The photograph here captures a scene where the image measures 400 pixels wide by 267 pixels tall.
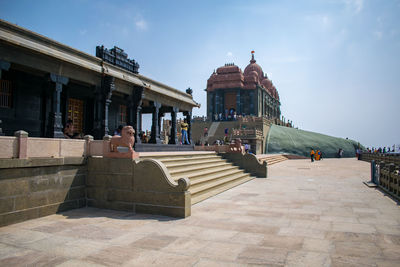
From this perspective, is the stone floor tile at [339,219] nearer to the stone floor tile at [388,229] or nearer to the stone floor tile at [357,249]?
the stone floor tile at [388,229]

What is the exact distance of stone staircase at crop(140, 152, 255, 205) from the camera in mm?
8736

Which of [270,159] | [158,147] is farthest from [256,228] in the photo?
[270,159]

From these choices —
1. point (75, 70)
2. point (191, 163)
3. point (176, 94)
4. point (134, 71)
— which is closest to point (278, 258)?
point (191, 163)

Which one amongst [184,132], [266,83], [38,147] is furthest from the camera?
[266,83]

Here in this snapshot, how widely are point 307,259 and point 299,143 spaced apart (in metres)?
37.0

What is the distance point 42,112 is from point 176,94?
8405 millimetres

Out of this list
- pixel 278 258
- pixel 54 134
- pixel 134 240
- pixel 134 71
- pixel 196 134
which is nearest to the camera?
pixel 278 258

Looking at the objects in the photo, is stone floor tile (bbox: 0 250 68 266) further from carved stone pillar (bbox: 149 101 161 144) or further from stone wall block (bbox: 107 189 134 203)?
carved stone pillar (bbox: 149 101 161 144)

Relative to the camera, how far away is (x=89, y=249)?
4.29 meters

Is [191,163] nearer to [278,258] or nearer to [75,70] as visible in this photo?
[75,70]

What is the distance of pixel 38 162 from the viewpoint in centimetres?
632

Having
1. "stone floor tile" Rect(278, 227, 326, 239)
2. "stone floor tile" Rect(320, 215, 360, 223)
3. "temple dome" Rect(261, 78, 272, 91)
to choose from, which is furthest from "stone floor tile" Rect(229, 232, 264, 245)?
"temple dome" Rect(261, 78, 272, 91)

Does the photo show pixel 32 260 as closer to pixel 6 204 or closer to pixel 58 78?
pixel 6 204

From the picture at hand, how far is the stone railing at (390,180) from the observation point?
8.54 metres
